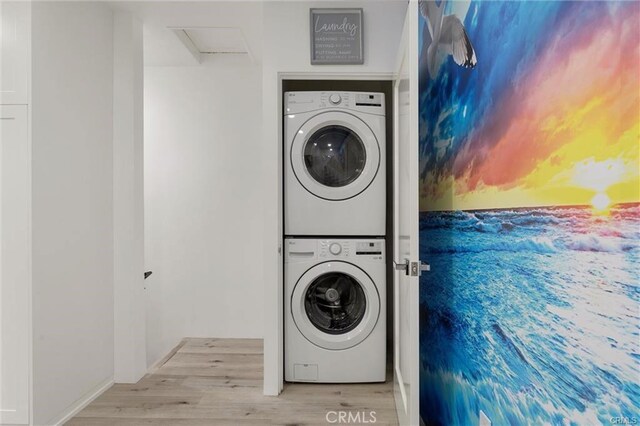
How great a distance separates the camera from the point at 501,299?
3.92 feet

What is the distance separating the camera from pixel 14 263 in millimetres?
1853

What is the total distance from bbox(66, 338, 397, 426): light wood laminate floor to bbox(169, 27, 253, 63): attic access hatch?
2.41 meters

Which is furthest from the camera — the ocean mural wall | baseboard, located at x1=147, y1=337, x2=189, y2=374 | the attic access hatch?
the attic access hatch

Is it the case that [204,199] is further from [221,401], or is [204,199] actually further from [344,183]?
[221,401]

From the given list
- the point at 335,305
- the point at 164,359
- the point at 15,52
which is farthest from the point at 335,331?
Result: the point at 15,52

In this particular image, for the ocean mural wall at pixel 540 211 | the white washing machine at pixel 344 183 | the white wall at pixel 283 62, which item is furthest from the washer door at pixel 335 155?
the ocean mural wall at pixel 540 211

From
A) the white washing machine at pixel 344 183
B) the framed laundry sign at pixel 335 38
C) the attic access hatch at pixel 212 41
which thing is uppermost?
the attic access hatch at pixel 212 41

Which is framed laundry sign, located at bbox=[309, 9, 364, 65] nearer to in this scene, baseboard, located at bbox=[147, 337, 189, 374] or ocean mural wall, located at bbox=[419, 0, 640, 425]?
ocean mural wall, located at bbox=[419, 0, 640, 425]

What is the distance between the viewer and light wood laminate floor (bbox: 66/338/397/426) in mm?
2092

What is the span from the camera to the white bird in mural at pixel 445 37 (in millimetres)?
1438

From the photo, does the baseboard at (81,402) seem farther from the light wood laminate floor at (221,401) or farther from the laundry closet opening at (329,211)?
the laundry closet opening at (329,211)

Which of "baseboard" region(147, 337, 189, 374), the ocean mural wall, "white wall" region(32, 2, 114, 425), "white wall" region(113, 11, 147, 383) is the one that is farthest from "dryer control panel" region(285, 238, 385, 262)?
"baseboard" region(147, 337, 189, 374)

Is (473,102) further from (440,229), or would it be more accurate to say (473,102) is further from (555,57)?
(440,229)

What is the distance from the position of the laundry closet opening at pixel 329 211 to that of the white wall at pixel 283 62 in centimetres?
12
